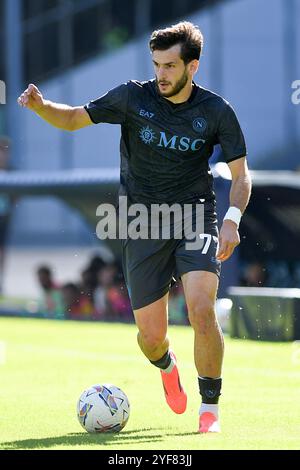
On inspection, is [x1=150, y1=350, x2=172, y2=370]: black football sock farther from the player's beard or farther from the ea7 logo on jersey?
the player's beard

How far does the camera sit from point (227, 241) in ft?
24.3

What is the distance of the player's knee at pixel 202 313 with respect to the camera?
24.4ft

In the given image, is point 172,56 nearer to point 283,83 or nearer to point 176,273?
point 176,273

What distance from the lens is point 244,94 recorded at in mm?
37000

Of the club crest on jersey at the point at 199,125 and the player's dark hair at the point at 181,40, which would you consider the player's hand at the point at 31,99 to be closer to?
the player's dark hair at the point at 181,40

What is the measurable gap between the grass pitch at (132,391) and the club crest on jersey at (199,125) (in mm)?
1823

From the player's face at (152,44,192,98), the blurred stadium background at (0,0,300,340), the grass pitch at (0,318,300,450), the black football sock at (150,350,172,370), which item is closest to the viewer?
the grass pitch at (0,318,300,450)

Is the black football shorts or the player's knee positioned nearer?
the player's knee

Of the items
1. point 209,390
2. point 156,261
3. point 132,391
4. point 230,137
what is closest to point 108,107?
point 230,137

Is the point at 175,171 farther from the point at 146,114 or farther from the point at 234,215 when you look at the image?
the point at 234,215

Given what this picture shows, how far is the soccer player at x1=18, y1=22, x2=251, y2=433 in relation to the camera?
24.7ft

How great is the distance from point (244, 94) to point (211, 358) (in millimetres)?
29952

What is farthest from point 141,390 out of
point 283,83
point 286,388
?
point 283,83

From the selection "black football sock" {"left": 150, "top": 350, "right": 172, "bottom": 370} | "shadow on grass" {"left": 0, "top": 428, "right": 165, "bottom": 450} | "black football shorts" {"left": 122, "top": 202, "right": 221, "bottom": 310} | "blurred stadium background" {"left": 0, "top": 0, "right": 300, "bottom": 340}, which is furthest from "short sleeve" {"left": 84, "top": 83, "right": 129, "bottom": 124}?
"blurred stadium background" {"left": 0, "top": 0, "right": 300, "bottom": 340}
